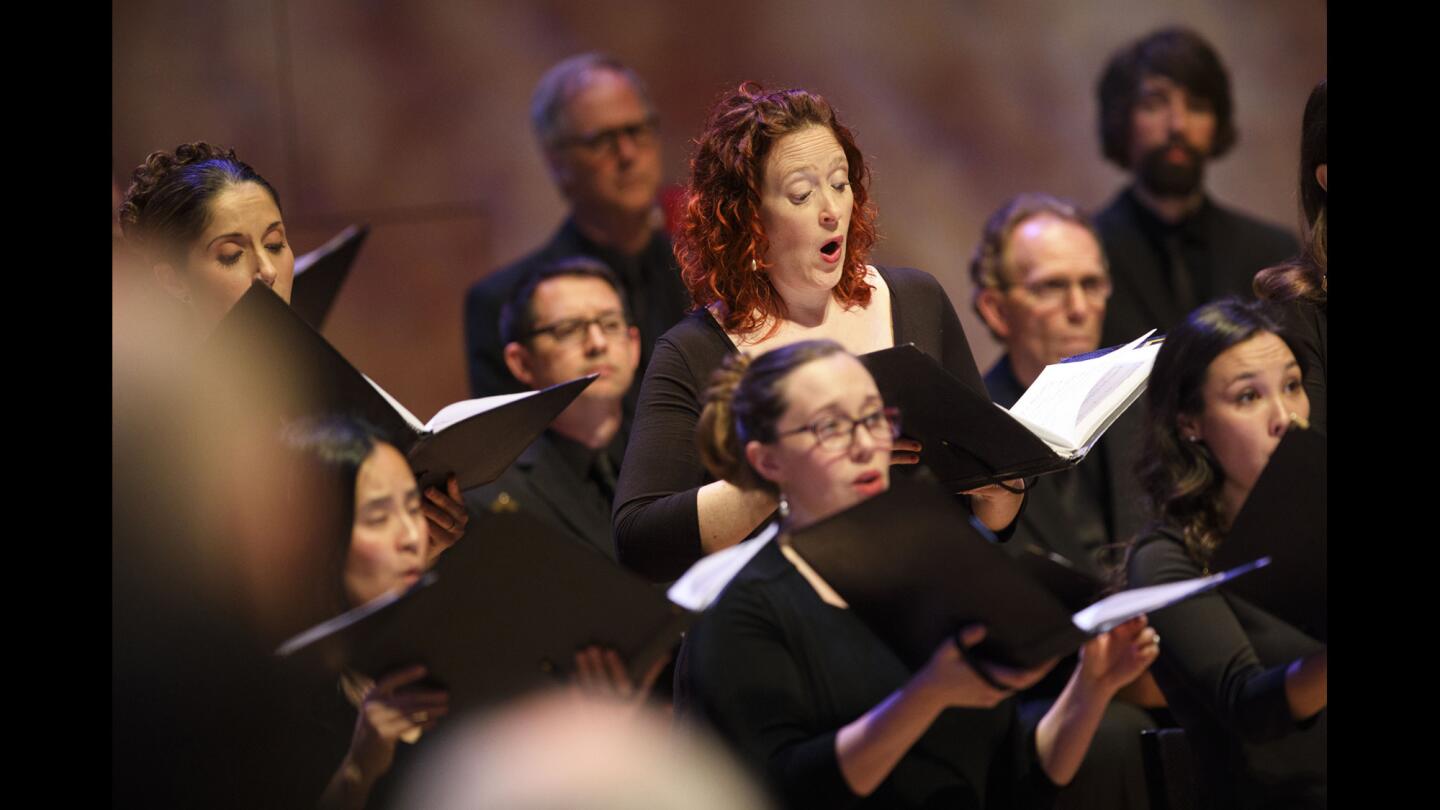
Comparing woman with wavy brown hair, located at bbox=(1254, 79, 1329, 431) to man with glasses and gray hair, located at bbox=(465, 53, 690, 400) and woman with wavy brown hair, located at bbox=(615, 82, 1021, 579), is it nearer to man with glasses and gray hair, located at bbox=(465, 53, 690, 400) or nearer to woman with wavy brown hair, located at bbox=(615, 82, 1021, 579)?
woman with wavy brown hair, located at bbox=(615, 82, 1021, 579)

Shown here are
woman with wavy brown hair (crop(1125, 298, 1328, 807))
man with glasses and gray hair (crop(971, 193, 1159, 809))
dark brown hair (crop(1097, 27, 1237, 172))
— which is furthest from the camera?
dark brown hair (crop(1097, 27, 1237, 172))

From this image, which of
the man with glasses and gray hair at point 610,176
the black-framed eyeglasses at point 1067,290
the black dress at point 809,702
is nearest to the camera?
the black dress at point 809,702

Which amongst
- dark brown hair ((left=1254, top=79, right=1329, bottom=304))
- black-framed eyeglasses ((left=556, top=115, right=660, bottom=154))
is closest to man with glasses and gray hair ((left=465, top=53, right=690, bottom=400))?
black-framed eyeglasses ((left=556, top=115, right=660, bottom=154))

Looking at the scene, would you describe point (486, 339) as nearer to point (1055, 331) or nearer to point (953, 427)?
point (1055, 331)

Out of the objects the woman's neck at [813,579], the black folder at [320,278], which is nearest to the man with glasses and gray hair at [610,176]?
the black folder at [320,278]

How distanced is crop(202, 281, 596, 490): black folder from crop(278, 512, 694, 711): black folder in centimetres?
27

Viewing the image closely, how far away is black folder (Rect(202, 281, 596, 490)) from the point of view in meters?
2.12

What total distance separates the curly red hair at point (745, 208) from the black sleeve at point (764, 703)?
1.60 ft

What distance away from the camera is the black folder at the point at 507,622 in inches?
77.7

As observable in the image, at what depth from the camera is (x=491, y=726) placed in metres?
2.06

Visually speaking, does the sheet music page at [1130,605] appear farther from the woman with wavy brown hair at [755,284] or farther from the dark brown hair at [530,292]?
the dark brown hair at [530,292]

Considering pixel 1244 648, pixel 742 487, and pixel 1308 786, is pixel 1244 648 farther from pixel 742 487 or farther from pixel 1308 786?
pixel 742 487

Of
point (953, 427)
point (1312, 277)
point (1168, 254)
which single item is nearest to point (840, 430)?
point (953, 427)

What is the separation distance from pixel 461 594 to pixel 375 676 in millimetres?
158
